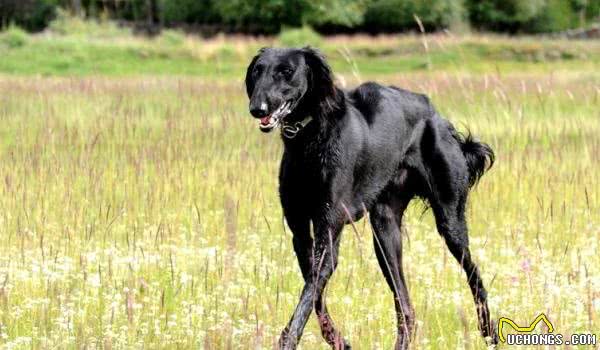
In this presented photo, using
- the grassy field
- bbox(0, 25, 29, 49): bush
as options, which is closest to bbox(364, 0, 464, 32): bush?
bbox(0, 25, 29, 49): bush

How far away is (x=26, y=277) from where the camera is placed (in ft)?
22.6

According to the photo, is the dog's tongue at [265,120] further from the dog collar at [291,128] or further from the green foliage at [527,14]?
the green foliage at [527,14]

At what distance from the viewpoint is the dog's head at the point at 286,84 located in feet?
17.3

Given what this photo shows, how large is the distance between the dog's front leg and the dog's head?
579 mm

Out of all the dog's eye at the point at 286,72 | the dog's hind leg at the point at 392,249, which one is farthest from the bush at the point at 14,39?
the dog's eye at the point at 286,72

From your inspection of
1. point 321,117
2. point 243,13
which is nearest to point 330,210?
point 321,117

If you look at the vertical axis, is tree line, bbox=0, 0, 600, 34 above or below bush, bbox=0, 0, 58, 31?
above

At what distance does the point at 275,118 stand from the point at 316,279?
761mm

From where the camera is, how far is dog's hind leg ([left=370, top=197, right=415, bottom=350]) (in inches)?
242

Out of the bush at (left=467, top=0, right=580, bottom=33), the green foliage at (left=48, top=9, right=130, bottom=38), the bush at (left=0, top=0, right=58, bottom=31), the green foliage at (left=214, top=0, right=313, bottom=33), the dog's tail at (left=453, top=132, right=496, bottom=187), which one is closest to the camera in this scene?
the dog's tail at (left=453, top=132, right=496, bottom=187)

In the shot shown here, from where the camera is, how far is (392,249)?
20.8 ft

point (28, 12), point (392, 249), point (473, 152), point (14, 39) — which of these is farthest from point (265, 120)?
point (28, 12)

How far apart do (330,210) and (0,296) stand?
2.04 m

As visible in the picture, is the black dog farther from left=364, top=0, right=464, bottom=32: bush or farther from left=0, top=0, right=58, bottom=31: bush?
left=0, top=0, right=58, bottom=31: bush
